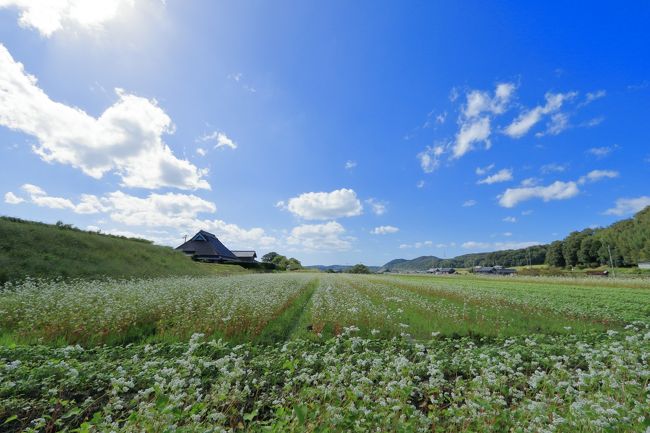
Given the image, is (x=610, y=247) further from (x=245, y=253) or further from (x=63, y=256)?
(x=63, y=256)

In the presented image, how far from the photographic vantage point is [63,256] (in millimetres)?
23375

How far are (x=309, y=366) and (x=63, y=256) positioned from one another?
27.5 meters

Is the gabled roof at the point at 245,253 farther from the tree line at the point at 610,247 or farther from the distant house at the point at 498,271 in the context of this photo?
the tree line at the point at 610,247

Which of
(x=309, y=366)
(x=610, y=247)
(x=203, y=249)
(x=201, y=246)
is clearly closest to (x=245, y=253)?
(x=201, y=246)

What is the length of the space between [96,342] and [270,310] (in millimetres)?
6126

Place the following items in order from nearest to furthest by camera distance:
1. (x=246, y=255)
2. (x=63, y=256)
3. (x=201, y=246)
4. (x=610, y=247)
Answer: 1. (x=63, y=256)
2. (x=201, y=246)
3. (x=246, y=255)
4. (x=610, y=247)

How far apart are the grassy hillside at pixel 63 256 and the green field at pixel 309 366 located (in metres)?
9.76

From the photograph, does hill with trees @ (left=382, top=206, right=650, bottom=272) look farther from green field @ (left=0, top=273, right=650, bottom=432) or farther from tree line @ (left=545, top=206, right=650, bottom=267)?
green field @ (left=0, top=273, right=650, bottom=432)

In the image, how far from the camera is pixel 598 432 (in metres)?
3.17

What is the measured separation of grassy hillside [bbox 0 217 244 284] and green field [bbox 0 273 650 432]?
976 cm

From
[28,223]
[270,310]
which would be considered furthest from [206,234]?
[270,310]

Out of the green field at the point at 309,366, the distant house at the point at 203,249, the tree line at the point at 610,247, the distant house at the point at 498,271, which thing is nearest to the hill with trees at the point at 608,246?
the tree line at the point at 610,247

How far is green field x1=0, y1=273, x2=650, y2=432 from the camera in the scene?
3539 millimetres

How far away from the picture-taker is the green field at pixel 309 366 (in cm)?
354
